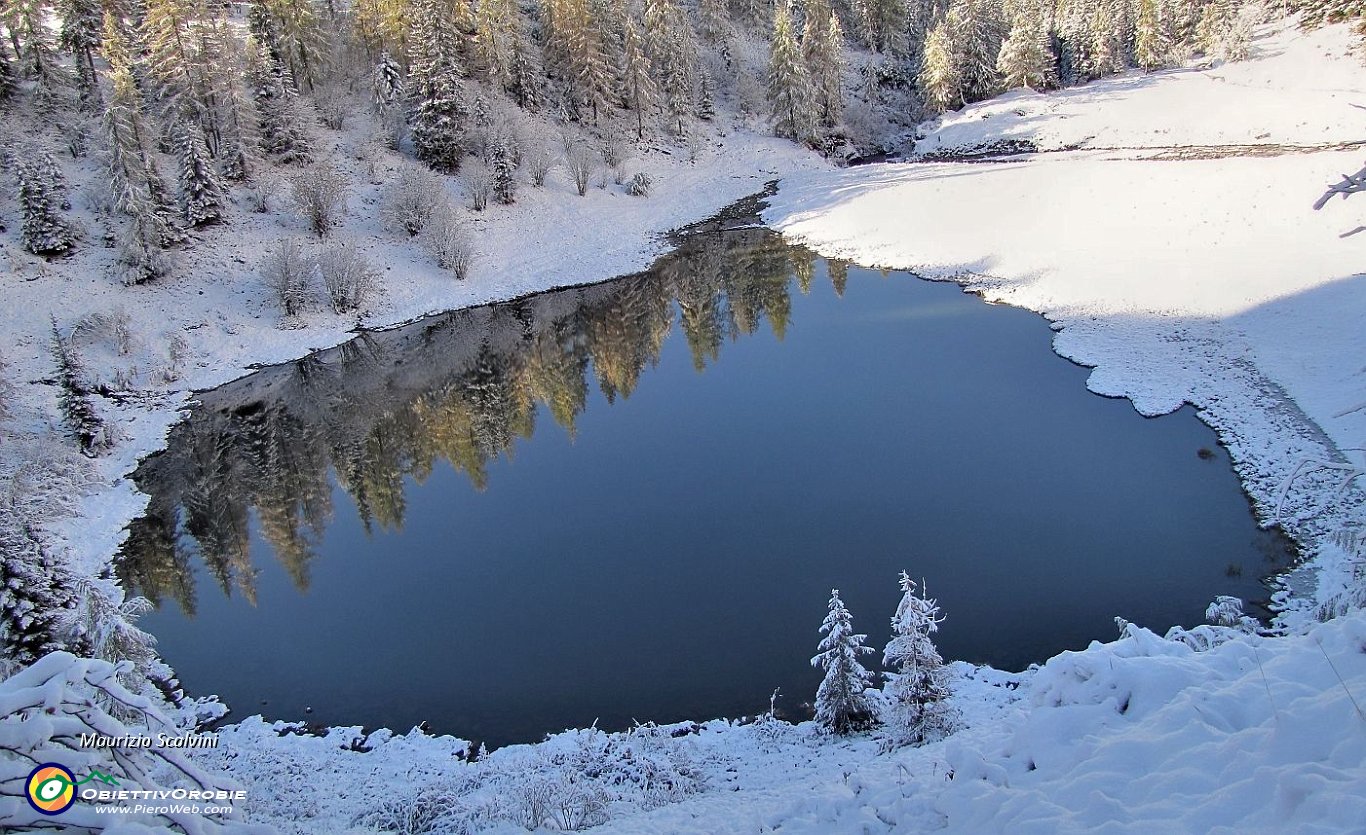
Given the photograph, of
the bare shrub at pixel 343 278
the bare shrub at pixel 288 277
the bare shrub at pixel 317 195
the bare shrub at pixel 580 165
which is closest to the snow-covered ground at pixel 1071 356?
the bare shrub at pixel 288 277

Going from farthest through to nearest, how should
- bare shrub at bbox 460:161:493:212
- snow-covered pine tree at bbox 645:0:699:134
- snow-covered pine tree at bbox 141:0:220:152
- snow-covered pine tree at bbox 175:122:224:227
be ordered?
snow-covered pine tree at bbox 645:0:699:134 → bare shrub at bbox 460:161:493:212 → snow-covered pine tree at bbox 141:0:220:152 → snow-covered pine tree at bbox 175:122:224:227

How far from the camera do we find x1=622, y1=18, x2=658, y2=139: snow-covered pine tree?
188 feet

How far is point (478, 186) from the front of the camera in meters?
44.2

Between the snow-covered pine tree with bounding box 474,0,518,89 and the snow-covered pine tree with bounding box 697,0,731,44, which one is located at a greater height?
the snow-covered pine tree with bounding box 697,0,731,44

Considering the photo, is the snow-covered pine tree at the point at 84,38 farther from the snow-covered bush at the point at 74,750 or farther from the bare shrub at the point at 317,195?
the snow-covered bush at the point at 74,750

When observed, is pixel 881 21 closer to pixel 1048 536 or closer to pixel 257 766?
pixel 1048 536

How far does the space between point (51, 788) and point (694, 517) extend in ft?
51.8

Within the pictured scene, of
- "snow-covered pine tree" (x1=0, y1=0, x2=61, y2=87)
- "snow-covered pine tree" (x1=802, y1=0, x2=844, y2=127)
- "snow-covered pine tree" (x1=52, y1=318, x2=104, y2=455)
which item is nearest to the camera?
"snow-covered pine tree" (x1=52, y1=318, x2=104, y2=455)

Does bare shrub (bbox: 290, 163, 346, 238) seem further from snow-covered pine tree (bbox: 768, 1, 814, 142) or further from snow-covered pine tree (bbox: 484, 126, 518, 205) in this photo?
snow-covered pine tree (bbox: 768, 1, 814, 142)

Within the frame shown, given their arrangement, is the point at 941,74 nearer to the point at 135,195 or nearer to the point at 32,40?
the point at 135,195

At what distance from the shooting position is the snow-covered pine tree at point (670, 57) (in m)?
59.2

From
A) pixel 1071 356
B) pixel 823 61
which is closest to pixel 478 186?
pixel 1071 356

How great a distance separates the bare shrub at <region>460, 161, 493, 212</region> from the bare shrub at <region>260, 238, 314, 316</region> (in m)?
11.8

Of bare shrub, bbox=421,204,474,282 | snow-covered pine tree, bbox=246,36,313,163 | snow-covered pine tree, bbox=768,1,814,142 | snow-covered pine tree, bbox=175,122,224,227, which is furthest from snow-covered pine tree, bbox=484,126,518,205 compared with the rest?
snow-covered pine tree, bbox=768,1,814,142
